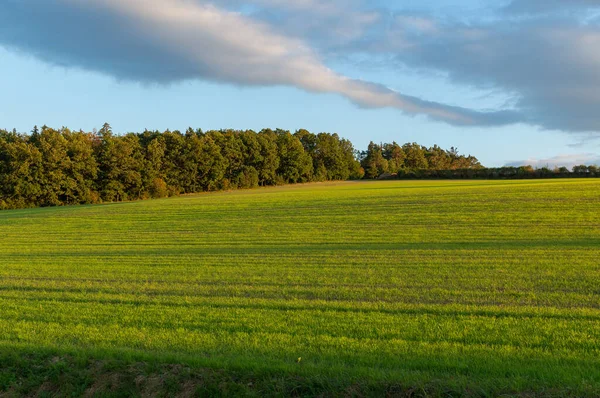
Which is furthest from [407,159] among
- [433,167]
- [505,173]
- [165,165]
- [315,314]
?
[315,314]

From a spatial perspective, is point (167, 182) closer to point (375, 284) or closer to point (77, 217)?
point (77, 217)

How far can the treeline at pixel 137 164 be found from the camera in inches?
2352

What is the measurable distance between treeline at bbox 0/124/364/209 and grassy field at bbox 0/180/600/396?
1810 inches

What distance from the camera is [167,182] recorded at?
74562 mm

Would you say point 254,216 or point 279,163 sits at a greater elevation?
point 279,163

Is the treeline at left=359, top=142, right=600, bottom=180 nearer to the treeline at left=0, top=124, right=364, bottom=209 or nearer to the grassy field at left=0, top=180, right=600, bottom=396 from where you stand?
the treeline at left=0, top=124, right=364, bottom=209

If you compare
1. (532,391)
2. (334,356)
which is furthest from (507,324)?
(334,356)

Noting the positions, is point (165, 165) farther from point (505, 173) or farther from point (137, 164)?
point (505, 173)

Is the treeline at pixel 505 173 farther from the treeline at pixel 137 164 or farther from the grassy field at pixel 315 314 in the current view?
the grassy field at pixel 315 314

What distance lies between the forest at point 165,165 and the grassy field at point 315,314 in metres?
46.3

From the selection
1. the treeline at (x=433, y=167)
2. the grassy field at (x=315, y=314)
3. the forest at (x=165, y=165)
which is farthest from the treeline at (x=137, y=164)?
the grassy field at (x=315, y=314)

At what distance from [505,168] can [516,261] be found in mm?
76741

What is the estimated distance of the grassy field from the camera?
18.0 feet

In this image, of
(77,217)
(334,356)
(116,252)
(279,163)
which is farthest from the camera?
(279,163)
